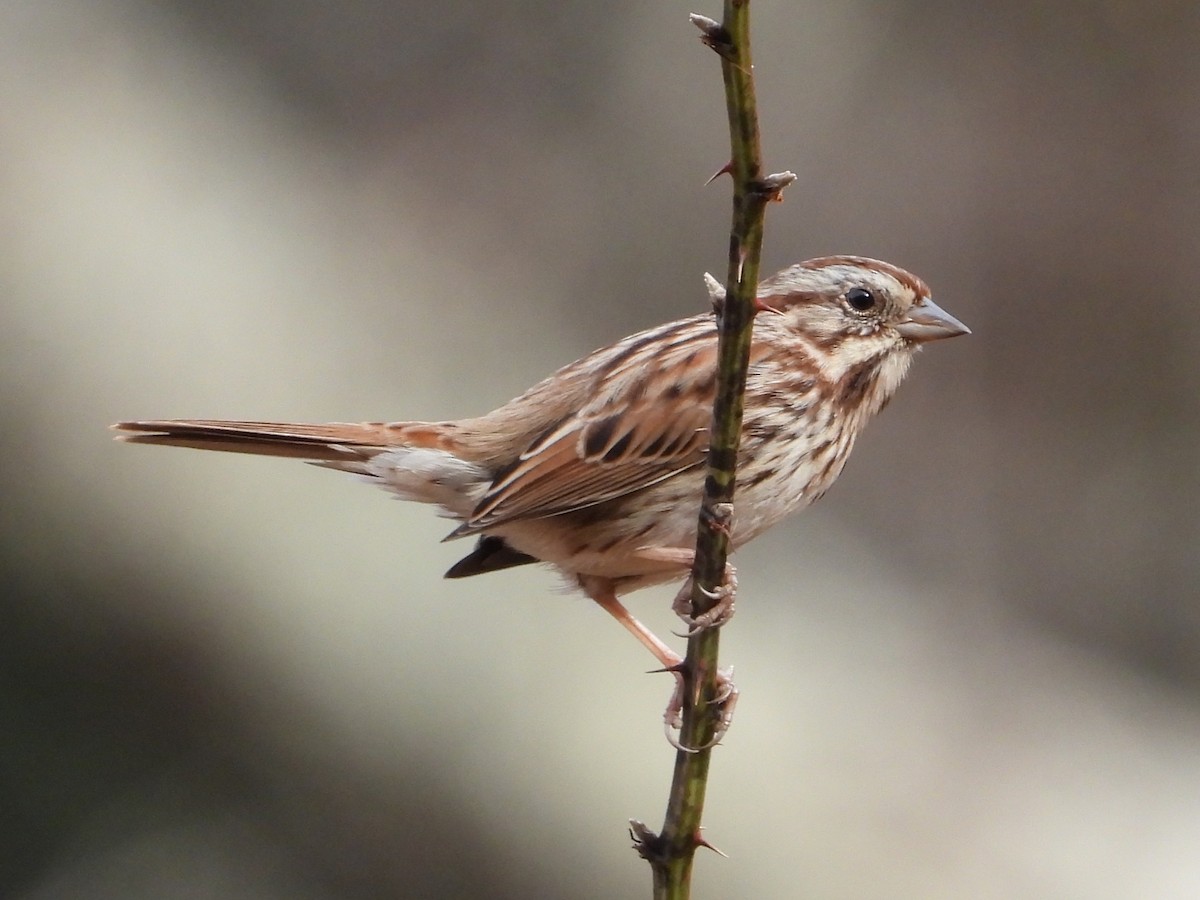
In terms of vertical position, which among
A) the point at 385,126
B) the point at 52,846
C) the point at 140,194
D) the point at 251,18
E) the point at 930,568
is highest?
the point at 251,18

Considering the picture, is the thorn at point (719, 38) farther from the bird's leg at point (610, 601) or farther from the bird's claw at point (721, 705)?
the bird's leg at point (610, 601)

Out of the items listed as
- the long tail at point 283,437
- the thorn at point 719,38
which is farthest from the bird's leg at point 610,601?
the thorn at point 719,38

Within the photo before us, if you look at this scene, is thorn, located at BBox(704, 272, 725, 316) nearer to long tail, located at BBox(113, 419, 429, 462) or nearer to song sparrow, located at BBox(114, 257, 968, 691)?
song sparrow, located at BBox(114, 257, 968, 691)

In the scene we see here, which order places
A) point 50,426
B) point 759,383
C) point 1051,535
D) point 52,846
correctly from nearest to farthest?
point 759,383 → point 52,846 → point 50,426 → point 1051,535

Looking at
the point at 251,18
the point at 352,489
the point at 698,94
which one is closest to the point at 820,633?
the point at 352,489

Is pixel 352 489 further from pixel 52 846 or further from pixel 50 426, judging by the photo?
pixel 52 846

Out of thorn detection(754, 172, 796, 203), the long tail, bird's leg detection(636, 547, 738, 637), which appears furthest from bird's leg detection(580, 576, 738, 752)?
thorn detection(754, 172, 796, 203)

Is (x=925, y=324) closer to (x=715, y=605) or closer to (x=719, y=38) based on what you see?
(x=715, y=605)
